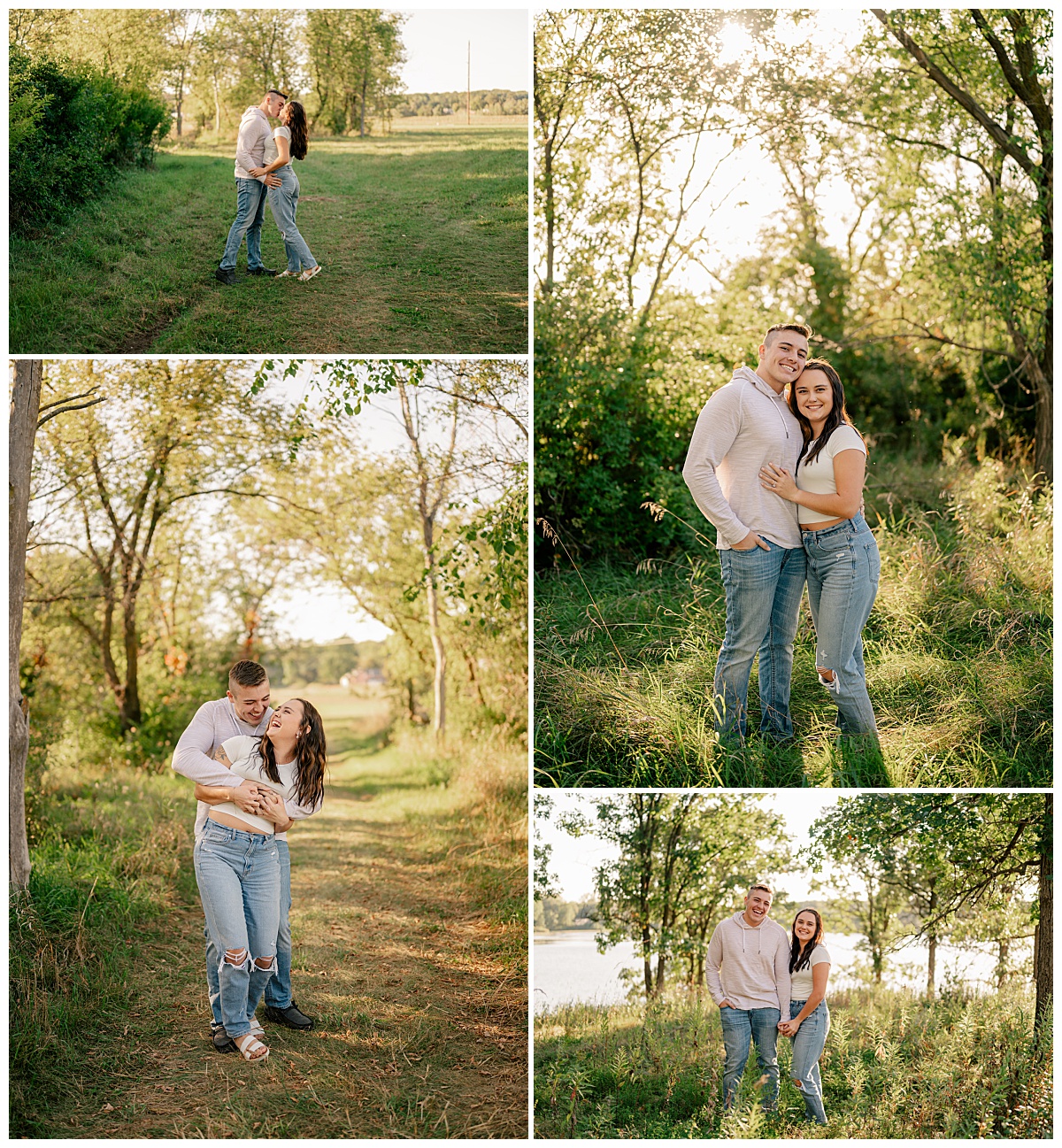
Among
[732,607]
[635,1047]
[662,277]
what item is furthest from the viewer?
[662,277]

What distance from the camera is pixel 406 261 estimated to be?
5020 millimetres

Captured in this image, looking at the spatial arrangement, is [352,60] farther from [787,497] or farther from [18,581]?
[787,497]

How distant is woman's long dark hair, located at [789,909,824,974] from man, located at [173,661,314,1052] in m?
2.09

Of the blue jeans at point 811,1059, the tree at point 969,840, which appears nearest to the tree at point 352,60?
the tree at point 969,840

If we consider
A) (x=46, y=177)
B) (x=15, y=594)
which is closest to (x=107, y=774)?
(x=15, y=594)

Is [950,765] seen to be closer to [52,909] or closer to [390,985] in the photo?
[390,985]

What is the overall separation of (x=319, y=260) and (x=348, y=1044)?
3.78 m

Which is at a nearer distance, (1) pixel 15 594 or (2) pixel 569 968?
(2) pixel 569 968

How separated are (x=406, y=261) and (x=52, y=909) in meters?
3.66

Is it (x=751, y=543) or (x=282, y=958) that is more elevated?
(x=751, y=543)

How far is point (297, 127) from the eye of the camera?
4.89 m

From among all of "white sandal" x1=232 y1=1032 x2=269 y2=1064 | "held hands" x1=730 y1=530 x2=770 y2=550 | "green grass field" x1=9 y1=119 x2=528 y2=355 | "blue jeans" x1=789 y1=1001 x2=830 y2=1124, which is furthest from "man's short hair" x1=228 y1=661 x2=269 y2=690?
"blue jeans" x1=789 y1=1001 x2=830 y2=1124

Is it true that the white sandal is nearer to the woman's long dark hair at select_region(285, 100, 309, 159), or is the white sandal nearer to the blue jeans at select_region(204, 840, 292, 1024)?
the blue jeans at select_region(204, 840, 292, 1024)

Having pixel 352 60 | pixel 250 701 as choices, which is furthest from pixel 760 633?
pixel 352 60
